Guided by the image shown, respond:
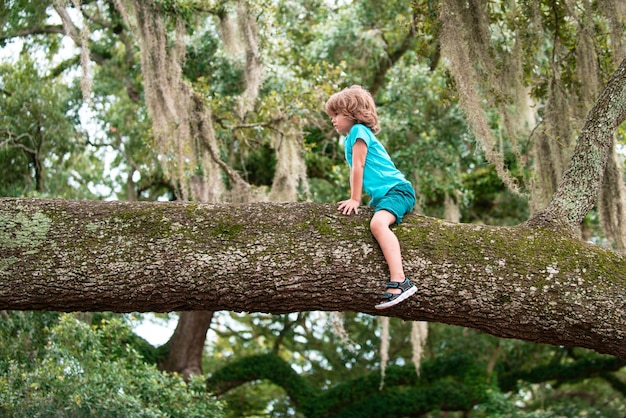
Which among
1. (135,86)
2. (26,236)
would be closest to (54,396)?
(26,236)

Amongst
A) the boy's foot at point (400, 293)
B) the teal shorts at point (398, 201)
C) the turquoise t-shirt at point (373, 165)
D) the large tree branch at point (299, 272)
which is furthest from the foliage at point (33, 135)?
the boy's foot at point (400, 293)

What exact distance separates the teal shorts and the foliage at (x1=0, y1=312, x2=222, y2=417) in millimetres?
3771

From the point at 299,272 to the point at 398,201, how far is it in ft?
2.06

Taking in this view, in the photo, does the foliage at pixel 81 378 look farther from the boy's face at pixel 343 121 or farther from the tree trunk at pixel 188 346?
the boy's face at pixel 343 121

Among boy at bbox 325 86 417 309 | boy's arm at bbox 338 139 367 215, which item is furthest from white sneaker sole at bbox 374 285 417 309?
boy's arm at bbox 338 139 367 215

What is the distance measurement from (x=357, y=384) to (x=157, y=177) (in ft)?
14.3

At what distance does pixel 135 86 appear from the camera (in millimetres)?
10469

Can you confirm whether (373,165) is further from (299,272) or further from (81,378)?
(81,378)

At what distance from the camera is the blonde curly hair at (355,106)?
12.5ft

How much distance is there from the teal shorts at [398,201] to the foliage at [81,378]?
3771 millimetres

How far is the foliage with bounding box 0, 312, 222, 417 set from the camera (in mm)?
6117

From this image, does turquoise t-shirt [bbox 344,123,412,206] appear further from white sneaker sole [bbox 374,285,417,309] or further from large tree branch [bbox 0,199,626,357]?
white sneaker sole [bbox 374,285,417,309]

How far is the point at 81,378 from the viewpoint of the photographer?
20.9 feet

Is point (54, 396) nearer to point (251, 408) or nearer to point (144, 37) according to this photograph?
point (144, 37)
